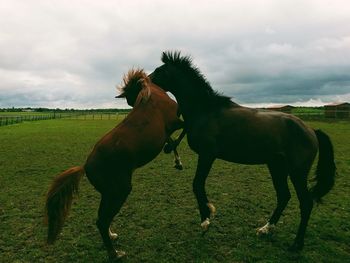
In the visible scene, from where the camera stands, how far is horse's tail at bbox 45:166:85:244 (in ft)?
15.3

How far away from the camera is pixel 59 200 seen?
185 inches

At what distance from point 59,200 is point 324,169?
4441 millimetres

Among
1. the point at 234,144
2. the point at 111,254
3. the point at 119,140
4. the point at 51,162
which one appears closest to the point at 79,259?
the point at 111,254

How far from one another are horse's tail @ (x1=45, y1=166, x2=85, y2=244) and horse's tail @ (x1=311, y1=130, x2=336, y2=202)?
4033mm

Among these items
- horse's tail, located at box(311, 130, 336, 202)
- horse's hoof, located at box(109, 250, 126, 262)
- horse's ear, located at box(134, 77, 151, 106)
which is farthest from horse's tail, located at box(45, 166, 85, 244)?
horse's tail, located at box(311, 130, 336, 202)

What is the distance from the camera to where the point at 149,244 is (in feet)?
17.5

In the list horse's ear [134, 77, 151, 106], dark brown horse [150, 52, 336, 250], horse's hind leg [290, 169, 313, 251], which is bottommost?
horse's hind leg [290, 169, 313, 251]

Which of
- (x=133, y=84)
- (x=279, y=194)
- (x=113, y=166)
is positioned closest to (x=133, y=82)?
(x=133, y=84)

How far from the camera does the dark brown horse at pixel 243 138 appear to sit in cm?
A: 522

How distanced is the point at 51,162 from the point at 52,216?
377 inches

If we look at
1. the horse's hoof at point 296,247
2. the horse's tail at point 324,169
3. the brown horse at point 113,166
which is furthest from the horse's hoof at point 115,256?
the horse's tail at point 324,169

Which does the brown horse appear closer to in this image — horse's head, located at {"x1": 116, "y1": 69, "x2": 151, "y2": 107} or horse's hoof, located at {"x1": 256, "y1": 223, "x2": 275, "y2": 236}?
horse's head, located at {"x1": 116, "y1": 69, "x2": 151, "y2": 107}

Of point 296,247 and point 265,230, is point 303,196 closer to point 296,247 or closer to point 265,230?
point 296,247

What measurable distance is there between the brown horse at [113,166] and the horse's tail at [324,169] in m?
2.84
